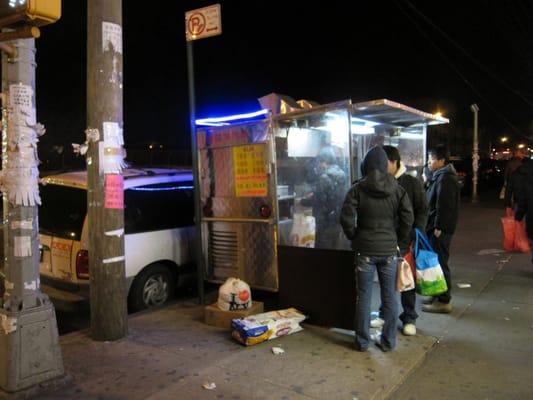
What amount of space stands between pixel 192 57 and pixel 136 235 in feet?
7.35

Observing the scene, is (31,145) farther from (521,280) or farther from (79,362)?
(521,280)

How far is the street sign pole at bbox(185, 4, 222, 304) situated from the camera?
5.74 m

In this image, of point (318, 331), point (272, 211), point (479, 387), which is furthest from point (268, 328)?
point (479, 387)

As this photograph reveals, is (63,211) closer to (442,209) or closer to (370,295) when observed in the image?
(370,295)

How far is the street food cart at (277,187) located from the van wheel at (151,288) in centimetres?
55

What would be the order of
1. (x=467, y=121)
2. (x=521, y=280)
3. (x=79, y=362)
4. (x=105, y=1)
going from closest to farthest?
(x=79, y=362)
(x=105, y=1)
(x=521, y=280)
(x=467, y=121)

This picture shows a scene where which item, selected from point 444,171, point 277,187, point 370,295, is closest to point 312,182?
point 277,187

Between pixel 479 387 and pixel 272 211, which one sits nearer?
pixel 479 387

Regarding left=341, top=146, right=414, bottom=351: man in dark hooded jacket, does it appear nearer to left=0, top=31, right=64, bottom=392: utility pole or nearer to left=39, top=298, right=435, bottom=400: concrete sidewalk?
left=39, top=298, right=435, bottom=400: concrete sidewalk

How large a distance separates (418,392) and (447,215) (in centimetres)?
236

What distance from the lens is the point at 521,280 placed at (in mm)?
7148

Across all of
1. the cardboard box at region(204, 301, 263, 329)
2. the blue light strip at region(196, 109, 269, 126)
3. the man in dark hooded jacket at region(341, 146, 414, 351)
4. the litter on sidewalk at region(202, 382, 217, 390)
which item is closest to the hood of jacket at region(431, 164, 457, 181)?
the man in dark hooded jacket at region(341, 146, 414, 351)

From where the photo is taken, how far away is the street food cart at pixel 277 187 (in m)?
→ 5.50

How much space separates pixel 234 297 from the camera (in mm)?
5328
